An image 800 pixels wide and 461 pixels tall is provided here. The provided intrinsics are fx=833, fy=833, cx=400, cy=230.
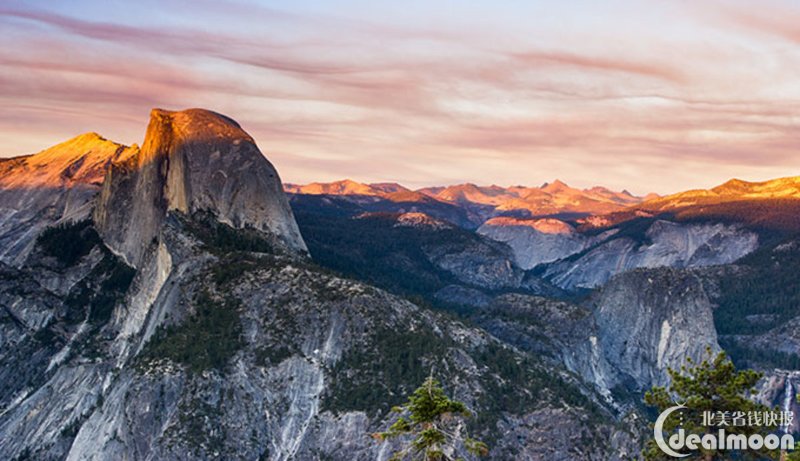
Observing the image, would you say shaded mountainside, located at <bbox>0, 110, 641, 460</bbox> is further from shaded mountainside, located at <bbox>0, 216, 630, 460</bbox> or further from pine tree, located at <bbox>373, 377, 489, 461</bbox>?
pine tree, located at <bbox>373, 377, 489, 461</bbox>

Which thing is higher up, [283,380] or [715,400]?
[715,400]

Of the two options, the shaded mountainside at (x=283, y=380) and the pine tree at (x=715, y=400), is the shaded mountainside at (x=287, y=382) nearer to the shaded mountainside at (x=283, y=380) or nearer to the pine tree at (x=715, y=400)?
the shaded mountainside at (x=283, y=380)

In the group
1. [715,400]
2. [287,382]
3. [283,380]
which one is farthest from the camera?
[283,380]

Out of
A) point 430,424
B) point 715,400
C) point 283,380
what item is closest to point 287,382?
point 283,380

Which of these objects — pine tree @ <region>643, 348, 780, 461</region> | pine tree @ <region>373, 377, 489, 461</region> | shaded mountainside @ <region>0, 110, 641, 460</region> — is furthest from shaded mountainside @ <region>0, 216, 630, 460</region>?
pine tree @ <region>373, 377, 489, 461</region>

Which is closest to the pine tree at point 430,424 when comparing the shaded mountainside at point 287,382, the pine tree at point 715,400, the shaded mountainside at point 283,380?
the pine tree at point 715,400

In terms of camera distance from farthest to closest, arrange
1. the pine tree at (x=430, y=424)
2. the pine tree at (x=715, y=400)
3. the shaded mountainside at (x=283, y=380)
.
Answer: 1. the shaded mountainside at (x=283, y=380)
2. the pine tree at (x=715, y=400)
3. the pine tree at (x=430, y=424)

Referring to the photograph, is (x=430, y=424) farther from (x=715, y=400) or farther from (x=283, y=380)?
(x=283, y=380)

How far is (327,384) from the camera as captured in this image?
14675cm

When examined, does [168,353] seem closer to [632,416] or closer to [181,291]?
[181,291]

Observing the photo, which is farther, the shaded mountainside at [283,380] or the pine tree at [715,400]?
the shaded mountainside at [283,380]

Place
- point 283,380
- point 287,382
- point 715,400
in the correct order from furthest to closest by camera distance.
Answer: point 283,380 → point 287,382 → point 715,400

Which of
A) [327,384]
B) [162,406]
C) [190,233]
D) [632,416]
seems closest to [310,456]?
[327,384]

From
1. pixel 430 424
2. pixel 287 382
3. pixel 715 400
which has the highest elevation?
pixel 715 400
